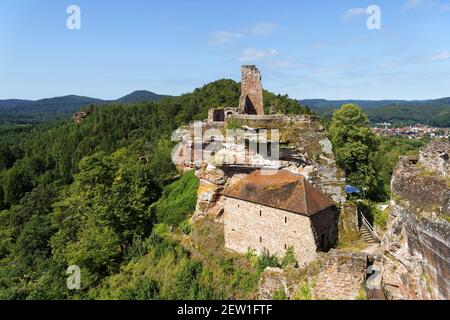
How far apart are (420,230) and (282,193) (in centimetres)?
1000

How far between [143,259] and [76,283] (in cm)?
543

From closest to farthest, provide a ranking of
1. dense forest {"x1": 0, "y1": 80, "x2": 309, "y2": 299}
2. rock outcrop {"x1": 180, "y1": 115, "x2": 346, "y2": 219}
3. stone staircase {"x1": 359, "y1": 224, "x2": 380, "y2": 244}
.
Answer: stone staircase {"x1": 359, "y1": 224, "x2": 380, "y2": 244}, dense forest {"x1": 0, "y1": 80, "x2": 309, "y2": 299}, rock outcrop {"x1": 180, "y1": 115, "x2": 346, "y2": 219}

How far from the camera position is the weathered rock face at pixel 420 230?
7781 mm

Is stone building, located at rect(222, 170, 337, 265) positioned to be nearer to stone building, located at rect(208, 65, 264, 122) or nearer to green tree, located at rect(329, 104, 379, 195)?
stone building, located at rect(208, 65, 264, 122)

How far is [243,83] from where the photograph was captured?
94.2ft

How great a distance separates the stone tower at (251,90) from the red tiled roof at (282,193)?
9412 millimetres

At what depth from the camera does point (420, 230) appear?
835 cm

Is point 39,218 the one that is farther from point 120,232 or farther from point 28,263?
point 120,232

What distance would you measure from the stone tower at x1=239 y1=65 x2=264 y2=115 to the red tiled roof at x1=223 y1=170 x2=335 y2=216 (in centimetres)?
941

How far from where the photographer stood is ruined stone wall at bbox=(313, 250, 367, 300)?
11.3 m

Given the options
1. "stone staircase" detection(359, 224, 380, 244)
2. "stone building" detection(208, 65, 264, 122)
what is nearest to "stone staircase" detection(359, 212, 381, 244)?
"stone staircase" detection(359, 224, 380, 244)

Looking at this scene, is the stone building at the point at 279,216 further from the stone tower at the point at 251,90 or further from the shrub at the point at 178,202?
the stone tower at the point at 251,90
